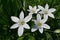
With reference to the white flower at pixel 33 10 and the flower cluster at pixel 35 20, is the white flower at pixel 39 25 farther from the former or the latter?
the white flower at pixel 33 10

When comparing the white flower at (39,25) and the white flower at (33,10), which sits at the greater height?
the white flower at (33,10)

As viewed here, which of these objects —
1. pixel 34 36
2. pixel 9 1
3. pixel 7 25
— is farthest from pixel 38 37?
pixel 9 1

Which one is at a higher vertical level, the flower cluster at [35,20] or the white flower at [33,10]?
the white flower at [33,10]

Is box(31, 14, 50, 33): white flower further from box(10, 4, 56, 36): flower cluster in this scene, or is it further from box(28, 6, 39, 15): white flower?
box(28, 6, 39, 15): white flower

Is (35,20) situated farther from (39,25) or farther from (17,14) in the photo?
(17,14)

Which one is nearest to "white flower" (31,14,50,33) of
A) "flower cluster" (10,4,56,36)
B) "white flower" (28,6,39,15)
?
"flower cluster" (10,4,56,36)

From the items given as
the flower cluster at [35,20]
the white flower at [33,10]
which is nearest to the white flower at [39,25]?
the flower cluster at [35,20]

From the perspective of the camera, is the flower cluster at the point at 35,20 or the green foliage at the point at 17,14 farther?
the green foliage at the point at 17,14

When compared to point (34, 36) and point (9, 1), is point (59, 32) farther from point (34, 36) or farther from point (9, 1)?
point (9, 1)
